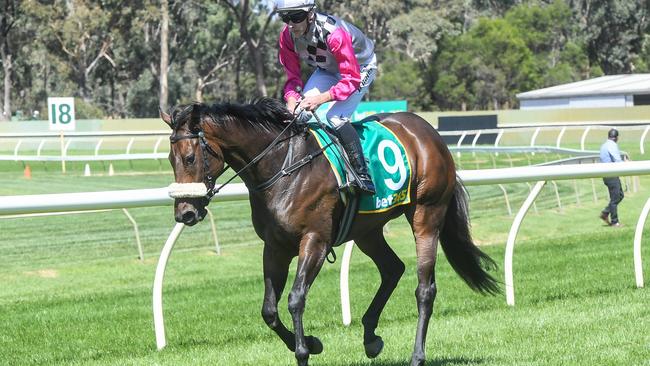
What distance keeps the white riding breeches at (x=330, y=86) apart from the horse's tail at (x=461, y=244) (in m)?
A: 0.89

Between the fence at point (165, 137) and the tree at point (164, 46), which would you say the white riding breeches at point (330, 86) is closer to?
the fence at point (165, 137)

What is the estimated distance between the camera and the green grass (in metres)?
5.59

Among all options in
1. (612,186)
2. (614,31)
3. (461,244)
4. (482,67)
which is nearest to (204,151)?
(461,244)

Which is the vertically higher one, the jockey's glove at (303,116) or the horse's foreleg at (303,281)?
the jockey's glove at (303,116)

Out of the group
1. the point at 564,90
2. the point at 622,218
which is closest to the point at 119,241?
the point at 622,218

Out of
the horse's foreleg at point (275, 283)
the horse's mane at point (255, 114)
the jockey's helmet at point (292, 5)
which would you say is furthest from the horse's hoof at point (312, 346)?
the jockey's helmet at point (292, 5)

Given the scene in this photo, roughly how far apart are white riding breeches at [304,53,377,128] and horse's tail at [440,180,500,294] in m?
0.89

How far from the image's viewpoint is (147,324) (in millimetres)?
7012

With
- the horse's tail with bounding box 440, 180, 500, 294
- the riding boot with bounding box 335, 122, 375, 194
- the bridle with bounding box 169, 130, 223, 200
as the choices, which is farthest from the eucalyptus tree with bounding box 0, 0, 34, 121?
the bridle with bounding box 169, 130, 223, 200

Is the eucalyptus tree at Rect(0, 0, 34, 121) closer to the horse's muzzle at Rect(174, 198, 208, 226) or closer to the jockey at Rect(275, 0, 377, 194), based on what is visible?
the jockey at Rect(275, 0, 377, 194)

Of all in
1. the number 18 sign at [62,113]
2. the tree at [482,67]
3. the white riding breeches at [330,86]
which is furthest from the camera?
the tree at [482,67]

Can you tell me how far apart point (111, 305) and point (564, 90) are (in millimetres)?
45707

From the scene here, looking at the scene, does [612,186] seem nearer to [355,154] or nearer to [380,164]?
→ [380,164]

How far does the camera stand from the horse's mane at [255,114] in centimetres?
462
